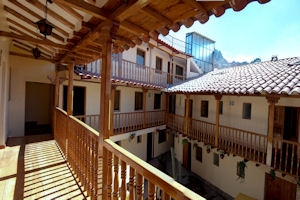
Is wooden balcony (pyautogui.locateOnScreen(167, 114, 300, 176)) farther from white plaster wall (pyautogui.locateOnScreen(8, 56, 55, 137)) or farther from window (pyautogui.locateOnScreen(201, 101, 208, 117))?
white plaster wall (pyautogui.locateOnScreen(8, 56, 55, 137))

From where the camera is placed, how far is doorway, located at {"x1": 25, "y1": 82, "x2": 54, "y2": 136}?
28.4ft

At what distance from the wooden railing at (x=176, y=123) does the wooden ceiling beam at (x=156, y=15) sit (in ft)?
25.8

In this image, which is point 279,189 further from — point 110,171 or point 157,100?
point 157,100

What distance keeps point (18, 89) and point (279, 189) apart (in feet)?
38.8

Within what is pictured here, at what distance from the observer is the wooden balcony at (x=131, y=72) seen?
7.20 meters

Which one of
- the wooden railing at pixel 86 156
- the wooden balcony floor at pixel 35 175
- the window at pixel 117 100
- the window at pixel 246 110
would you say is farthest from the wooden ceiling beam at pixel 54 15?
the window at pixel 246 110

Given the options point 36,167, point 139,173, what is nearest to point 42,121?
point 36,167

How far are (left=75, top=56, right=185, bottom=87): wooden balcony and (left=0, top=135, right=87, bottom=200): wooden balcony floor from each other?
3.03 m

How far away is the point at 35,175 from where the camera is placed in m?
Answer: 3.21

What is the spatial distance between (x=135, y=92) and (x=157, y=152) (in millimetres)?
4982

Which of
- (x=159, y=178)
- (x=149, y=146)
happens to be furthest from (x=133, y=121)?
(x=159, y=178)

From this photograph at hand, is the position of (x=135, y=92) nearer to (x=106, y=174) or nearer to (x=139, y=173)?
(x=106, y=174)

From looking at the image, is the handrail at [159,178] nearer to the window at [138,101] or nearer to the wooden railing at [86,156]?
the wooden railing at [86,156]

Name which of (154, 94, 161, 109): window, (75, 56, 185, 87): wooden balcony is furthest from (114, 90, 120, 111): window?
(154, 94, 161, 109): window
